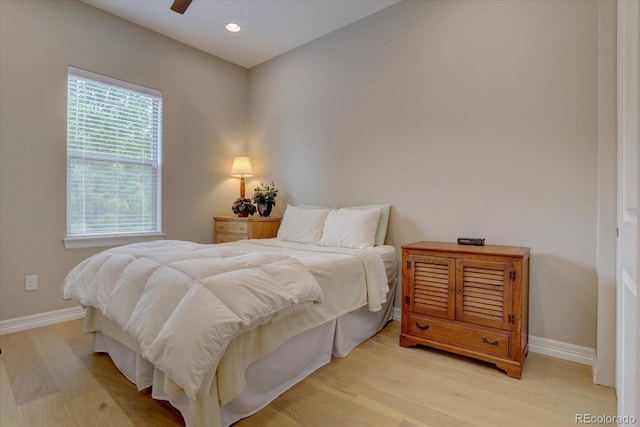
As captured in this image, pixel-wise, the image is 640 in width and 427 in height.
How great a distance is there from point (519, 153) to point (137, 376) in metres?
2.83

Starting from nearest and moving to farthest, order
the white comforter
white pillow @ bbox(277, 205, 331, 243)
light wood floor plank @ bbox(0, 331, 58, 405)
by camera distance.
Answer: the white comforter < light wood floor plank @ bbox(0, 331, 58, 405) < white pillow @ bbox(277, 205, 331, 243)

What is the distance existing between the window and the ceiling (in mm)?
701

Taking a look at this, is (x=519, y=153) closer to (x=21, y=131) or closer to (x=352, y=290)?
(x=352, y=290)

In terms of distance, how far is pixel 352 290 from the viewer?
2258mm

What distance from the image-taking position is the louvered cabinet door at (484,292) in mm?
2025

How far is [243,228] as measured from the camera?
3.68 m

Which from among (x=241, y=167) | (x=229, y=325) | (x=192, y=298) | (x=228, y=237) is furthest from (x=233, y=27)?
(x=229, y=325)

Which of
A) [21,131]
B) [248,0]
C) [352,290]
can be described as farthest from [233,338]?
[248,0]

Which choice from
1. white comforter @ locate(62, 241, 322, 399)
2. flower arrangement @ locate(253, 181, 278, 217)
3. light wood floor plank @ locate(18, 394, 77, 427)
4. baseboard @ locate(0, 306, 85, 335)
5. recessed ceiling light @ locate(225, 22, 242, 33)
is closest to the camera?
white comforter @ locate(62, 241, 322, 399)

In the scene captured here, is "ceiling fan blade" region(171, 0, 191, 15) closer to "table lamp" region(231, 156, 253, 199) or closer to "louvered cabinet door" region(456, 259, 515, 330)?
"table lamp" region(231, 156, 253, 199)

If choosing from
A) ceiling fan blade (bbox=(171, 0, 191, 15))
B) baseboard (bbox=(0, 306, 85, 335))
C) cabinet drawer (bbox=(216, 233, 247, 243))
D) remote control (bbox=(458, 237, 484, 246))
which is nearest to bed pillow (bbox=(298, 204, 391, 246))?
remote control (bbox=(458, 237, 484, 246))

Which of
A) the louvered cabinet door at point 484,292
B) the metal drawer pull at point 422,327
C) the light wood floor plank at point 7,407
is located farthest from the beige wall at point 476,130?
the light wood floor plank at point 7,407

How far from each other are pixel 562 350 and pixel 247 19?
3925mm

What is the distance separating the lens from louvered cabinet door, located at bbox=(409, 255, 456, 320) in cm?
223
